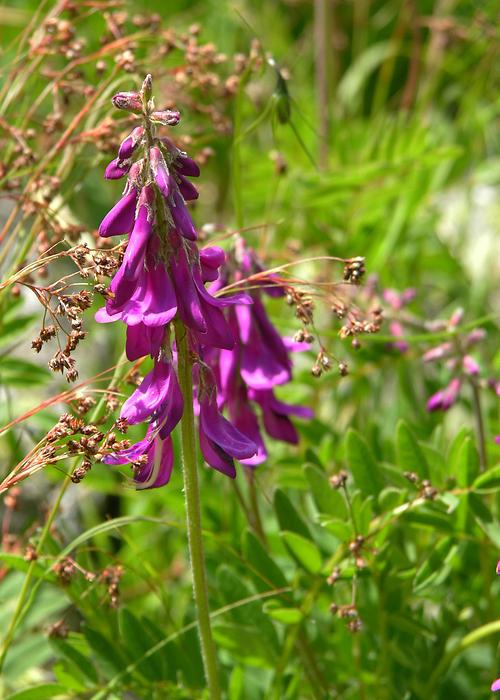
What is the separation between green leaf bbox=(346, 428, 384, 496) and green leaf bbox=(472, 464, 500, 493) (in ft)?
0.47

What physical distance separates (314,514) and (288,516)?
0.10 metres

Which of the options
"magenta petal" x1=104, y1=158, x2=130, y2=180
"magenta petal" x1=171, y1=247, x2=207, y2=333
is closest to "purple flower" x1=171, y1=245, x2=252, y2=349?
"magenta petal" x1=171, y1=247, x2=207, y2=333

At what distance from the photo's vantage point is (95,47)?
342cm

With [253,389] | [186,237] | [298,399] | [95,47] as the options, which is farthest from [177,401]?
[95,47]

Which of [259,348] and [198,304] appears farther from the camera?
[259,348]

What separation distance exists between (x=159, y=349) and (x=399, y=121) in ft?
5.15

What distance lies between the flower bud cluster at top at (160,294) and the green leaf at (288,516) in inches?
15.6

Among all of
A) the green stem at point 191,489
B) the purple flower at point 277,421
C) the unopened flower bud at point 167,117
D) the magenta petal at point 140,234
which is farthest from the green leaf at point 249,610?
the unopened flower bud at point 167,117

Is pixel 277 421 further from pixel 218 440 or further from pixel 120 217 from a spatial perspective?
pixel 120 217

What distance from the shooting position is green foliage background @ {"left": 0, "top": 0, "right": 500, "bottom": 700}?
1510mm

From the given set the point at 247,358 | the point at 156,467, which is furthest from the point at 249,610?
the point at 156,467

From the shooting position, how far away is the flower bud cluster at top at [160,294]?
1068 millimetres

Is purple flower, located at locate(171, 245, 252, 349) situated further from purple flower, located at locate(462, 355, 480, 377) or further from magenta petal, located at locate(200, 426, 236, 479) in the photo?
purple flower, located at locate(462, 355, 480, 377)

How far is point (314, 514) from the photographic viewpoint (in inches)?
58.8
